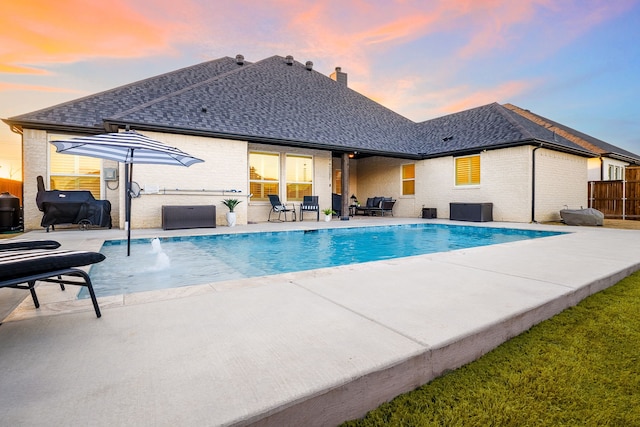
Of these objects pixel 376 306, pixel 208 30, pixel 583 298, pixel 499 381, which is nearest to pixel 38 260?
pixel 376 306

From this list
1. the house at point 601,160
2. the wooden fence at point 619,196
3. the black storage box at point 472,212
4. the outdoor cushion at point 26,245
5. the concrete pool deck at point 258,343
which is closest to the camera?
the concrete pool deck at point 258,343

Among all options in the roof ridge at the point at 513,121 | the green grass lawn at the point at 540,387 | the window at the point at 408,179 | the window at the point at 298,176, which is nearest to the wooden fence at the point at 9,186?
the window at the point at 298,176

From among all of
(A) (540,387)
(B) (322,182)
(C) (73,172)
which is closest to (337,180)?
(B) (322,182)

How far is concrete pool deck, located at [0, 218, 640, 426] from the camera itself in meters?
1.23

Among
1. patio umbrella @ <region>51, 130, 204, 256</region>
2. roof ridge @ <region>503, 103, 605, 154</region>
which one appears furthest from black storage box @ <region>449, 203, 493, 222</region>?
patio umbrella @ <region>51, 130, 204, 256</region>

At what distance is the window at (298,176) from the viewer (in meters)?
12.9

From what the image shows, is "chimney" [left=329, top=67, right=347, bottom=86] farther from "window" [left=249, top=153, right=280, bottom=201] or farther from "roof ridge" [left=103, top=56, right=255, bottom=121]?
"window" [left=249, top=153, right=280, bottom=201]

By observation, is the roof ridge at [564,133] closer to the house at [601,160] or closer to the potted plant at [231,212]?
the house at [601,160]

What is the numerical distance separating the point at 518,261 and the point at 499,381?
10.2 feet

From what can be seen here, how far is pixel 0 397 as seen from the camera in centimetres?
128

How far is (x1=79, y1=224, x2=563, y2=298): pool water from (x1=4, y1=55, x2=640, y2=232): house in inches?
120

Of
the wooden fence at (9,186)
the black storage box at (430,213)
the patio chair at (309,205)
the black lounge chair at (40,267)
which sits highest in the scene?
the wooden fence at (9,186)

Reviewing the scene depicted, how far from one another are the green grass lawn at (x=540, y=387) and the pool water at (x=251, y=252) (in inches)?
130

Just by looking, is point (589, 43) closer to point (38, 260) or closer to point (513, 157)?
point (513, 157)
